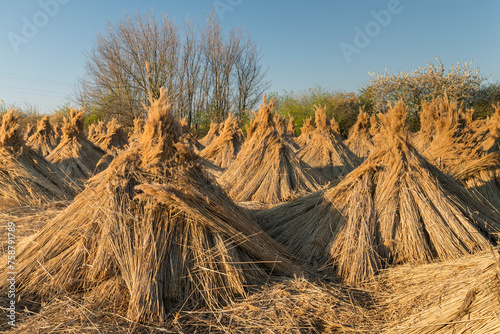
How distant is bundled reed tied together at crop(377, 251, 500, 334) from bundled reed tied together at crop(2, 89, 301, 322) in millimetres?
771

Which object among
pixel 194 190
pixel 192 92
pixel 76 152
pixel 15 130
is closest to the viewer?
pixel 194 190

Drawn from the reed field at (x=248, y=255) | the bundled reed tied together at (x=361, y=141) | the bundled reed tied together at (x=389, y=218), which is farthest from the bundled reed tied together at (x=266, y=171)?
the bundled reed tied together at (x=361, y=141)

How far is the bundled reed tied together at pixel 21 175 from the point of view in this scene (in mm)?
4777

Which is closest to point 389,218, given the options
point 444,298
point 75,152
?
point 444,298

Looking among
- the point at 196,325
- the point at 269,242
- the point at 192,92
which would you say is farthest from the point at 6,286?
the point at 192,92

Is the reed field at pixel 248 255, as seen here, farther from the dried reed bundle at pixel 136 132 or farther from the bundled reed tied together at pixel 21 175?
the bundled reed tied together at pixel 21 175

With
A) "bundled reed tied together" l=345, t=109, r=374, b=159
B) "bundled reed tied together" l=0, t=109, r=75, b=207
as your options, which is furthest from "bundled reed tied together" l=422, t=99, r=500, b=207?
"bundled reed tied together" l=0, t=109, r=75, b=207

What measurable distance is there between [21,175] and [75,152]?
2561 millimetres

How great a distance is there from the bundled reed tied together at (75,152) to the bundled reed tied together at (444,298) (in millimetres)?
6451

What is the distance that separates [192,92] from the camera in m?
25.4

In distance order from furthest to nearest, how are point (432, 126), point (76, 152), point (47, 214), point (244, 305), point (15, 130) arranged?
point (432, 126), point (76, 152), point (15, 130), point (47, 214), point (244, 305)

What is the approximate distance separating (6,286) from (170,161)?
53.4 inches

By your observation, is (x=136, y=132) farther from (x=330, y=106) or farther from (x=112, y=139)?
(x=330, y=106)

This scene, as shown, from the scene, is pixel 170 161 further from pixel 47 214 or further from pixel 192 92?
pixel 192 92
